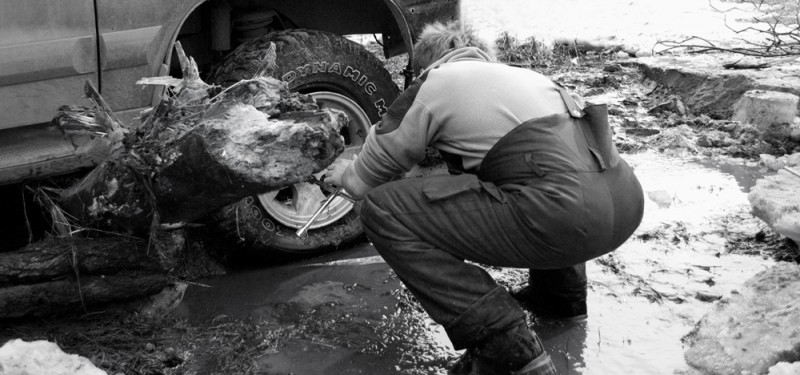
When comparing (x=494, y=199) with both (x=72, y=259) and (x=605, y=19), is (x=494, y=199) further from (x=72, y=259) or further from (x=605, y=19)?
(x=605, y=19)

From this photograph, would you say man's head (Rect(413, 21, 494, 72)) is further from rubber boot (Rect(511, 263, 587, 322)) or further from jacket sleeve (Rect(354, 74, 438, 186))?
rubber boot (Rect(511, 263, 587, 322))

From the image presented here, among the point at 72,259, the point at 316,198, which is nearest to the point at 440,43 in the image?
the point at 316,198

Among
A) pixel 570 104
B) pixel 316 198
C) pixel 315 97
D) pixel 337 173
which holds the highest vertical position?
pixel 570 104

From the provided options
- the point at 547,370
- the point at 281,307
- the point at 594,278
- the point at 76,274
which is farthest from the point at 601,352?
the point at 76,274

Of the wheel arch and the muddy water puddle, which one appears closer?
the muddy water puddle

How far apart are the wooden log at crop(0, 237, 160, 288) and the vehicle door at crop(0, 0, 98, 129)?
553mm

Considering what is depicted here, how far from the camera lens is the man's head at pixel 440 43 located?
3.54m

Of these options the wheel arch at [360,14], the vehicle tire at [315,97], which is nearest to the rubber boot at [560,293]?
the vehicle tire at [315,97]

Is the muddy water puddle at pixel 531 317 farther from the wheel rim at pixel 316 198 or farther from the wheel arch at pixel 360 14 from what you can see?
the wheel arch at pixel 360 14

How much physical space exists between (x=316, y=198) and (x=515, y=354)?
1.62 metres

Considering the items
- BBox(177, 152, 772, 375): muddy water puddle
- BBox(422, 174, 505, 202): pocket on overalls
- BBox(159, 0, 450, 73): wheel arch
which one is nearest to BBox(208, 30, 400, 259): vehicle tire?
BBox(177, 152, 772, 375): muddy water puddle

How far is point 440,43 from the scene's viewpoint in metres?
3.55

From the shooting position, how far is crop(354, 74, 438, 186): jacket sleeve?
322cm

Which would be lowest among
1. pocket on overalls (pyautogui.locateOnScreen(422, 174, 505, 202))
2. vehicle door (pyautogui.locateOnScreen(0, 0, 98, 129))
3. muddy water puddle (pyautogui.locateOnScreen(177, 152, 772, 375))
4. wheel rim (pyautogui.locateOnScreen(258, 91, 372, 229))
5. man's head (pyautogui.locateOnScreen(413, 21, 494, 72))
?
muddy water puddle (pyautogui.locateOnScreen(177, 152, 772, 375))
